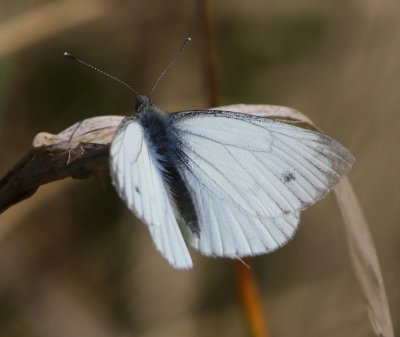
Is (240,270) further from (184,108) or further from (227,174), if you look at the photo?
(184,108)

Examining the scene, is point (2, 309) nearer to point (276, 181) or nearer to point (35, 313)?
point (35, 313)

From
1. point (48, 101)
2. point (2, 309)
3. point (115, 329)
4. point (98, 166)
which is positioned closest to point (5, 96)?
point (48, 101)

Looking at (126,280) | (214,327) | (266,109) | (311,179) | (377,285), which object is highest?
(266,109)

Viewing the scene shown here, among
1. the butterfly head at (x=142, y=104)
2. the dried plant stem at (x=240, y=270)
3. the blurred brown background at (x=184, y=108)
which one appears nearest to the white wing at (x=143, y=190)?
the butterfly head at (x=142, y=104)

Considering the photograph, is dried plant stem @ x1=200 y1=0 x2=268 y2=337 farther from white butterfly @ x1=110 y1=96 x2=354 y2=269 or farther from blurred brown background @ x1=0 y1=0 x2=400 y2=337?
blurred brown background @ x1=0 y1=0 x2=400 y2=337

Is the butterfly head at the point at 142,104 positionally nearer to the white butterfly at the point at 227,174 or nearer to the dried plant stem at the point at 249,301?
the white butterfly at the point at 227,174

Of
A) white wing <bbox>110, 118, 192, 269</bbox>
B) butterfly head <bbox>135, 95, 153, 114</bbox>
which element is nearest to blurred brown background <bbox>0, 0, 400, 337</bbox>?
butterfly head <bbox>135, 95, 153, 114</bbox>
